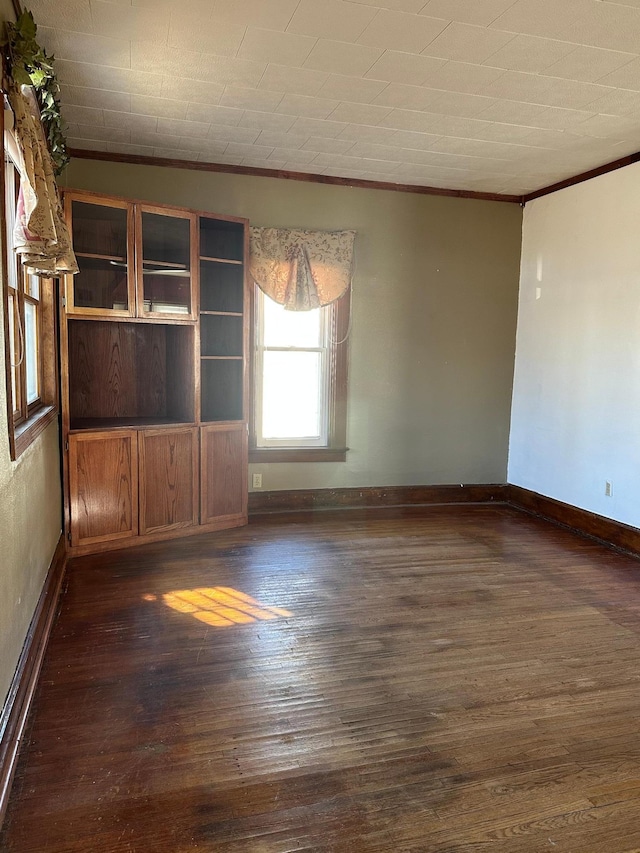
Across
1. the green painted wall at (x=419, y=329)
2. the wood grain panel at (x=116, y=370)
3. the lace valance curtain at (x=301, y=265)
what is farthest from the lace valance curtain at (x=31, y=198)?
the green painted wall at (x=419, y=329)

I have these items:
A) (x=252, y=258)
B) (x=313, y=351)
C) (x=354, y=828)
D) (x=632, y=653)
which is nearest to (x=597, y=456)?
(x=632, y=653)

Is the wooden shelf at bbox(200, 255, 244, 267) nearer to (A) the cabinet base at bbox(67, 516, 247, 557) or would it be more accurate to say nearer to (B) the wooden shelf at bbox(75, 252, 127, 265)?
(B) the wooden shelf at bbox(75, 252, 127, 265)

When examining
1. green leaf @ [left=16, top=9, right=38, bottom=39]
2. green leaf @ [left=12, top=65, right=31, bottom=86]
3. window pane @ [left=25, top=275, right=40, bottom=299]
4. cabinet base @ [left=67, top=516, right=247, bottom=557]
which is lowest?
cabinet base @ [left=67, top=516, right=247, bottom=557]

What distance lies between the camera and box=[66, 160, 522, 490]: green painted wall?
505 centimetres

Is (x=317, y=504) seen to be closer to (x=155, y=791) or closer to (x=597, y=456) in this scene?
(x=597, y=456)

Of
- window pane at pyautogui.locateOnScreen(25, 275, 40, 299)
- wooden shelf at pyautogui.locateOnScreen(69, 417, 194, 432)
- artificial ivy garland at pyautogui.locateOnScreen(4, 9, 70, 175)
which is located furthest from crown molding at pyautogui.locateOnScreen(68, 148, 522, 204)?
wooden shelf at pyautogui.locateOnScreen(69, 417, 194, 432)

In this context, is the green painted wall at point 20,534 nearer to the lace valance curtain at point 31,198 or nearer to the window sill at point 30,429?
the window sill at point 30,429

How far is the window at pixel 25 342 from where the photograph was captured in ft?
7.44

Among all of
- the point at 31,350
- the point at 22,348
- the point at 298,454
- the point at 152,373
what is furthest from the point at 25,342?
the point at 298,454

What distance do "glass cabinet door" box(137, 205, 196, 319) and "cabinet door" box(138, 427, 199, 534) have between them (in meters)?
0.85

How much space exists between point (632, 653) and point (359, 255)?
3.56m

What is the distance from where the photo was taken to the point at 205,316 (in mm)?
4492

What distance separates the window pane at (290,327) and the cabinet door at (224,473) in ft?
2.90

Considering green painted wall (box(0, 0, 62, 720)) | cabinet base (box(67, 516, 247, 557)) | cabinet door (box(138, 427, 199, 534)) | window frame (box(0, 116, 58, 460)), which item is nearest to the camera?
green painted wall (box(0, 0, 62, 720))
